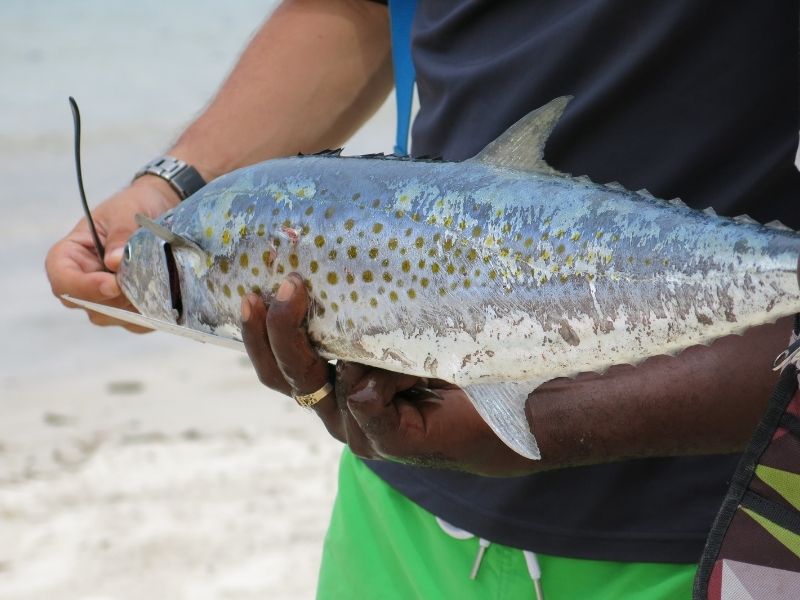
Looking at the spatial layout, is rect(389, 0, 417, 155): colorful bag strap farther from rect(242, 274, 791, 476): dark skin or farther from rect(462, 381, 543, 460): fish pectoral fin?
rect(462, 381, 543, 460): fish pectoral fin

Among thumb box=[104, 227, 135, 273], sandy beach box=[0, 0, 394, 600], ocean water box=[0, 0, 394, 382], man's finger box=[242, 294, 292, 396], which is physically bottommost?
sandy beach box=[0, 0, 394, 600]

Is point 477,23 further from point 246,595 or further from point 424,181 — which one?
point 246,595

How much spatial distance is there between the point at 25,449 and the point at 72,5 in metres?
18.4

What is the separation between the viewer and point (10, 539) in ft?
14.7

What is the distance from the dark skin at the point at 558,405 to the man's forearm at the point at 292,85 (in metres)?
0.94

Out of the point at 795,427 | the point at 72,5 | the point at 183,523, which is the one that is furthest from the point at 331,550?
the point at 72,5

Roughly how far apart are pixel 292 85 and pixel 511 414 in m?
1.39

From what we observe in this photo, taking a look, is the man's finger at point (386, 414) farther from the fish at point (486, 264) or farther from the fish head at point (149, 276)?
the fish head at point (149, 276)

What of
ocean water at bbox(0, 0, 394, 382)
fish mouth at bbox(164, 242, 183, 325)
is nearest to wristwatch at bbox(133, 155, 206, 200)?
ocean water at bbox(0, 0, 394, 382)

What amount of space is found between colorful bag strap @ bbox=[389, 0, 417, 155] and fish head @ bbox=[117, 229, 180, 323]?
0.69 metres

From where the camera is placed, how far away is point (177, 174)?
2596 millimetres

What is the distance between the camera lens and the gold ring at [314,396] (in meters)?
1.94

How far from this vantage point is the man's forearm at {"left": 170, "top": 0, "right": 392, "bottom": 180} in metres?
2.74

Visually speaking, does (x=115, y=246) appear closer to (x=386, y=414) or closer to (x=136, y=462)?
(x=386, y=414)
